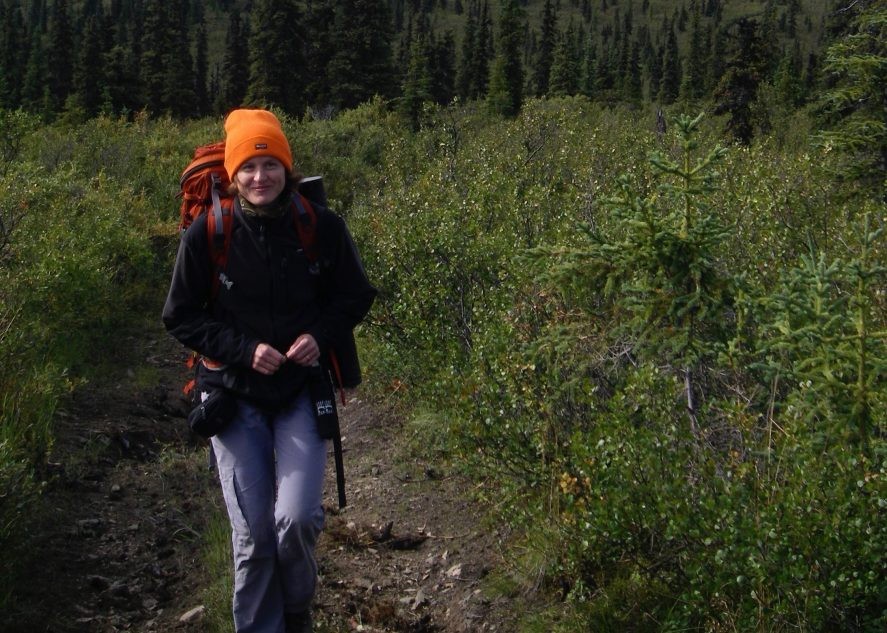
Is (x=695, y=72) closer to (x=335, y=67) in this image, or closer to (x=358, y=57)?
(x=358, y=57)

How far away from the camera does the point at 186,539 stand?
5.20 meters

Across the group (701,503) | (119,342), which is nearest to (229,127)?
(701,503)

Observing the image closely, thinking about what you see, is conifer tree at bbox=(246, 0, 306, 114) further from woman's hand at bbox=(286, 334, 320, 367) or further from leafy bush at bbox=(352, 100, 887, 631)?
woman's hand at bbox=(286, 334, 320, 367)

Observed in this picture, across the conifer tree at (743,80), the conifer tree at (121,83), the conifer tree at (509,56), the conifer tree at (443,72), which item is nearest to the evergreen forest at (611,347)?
the conifer tree at (743,80)

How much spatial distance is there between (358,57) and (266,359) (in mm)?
36180

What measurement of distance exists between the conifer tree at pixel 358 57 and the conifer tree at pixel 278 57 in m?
2.07

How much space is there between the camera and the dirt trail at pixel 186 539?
4.31 m

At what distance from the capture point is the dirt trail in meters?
4.31

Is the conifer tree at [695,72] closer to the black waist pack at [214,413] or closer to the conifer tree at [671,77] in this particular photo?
the conifer tree at [671,77]

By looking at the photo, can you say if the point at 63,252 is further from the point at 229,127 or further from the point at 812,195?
the point at 812,195

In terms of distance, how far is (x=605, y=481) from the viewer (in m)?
3.53

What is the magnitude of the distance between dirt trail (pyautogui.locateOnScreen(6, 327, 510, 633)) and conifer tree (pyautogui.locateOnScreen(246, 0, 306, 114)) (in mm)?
33660

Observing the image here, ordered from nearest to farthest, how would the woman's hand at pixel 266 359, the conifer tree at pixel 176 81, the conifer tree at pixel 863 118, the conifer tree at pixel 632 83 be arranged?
the woman's hand at pixel 266 359 → the conifer tree at pixel 863 118 → the conifer tree at pixel 176 81 → the conifer tree at pixel 632 83

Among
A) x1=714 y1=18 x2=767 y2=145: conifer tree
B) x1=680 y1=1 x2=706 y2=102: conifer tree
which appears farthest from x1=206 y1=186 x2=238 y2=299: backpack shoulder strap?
x1=680 y1=1 x2=706 y2=102: conifer tree
